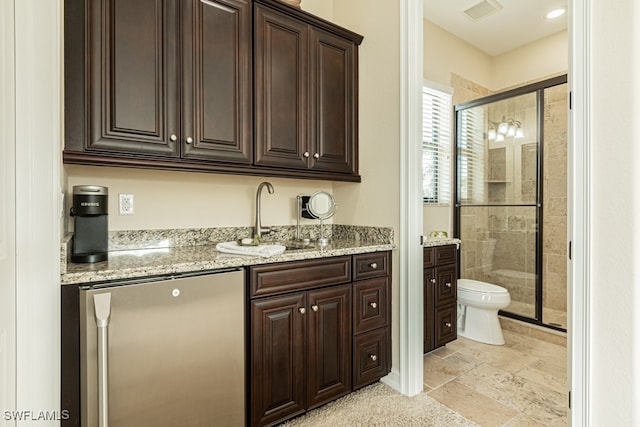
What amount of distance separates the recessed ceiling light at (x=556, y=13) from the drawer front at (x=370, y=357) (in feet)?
11.0

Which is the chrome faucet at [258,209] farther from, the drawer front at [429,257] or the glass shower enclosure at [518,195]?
the glass shower enclosure at [518,195]

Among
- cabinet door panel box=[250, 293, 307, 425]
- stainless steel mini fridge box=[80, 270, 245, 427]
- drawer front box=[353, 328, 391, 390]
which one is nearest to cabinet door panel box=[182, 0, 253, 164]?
stainless steel mini fridge box=[80, 270, 245, 427]

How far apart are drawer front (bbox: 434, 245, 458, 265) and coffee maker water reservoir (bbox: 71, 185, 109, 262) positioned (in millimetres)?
2127

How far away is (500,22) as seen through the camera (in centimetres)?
326

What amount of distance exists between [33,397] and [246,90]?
1582 mm

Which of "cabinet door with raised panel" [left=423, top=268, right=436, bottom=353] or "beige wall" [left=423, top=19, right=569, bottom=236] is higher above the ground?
"beige wall" [left=423, top=19, right=569, bottom=236]

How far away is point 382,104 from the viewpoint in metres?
2.17

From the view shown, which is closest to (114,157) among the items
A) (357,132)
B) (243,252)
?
(243,252)

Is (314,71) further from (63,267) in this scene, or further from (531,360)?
(531,360)

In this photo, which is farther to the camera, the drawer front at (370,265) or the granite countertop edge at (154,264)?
the drawer front at (370,265)

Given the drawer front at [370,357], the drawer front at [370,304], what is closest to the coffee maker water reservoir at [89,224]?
the drawer front at [370,304]

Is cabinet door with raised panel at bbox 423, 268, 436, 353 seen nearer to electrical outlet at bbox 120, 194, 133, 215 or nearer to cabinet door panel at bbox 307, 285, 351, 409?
cabinet door panel at bbox 307, 285, 351, 409

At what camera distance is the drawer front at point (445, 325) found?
8.18ft

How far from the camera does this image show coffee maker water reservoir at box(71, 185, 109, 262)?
1.36 metres
